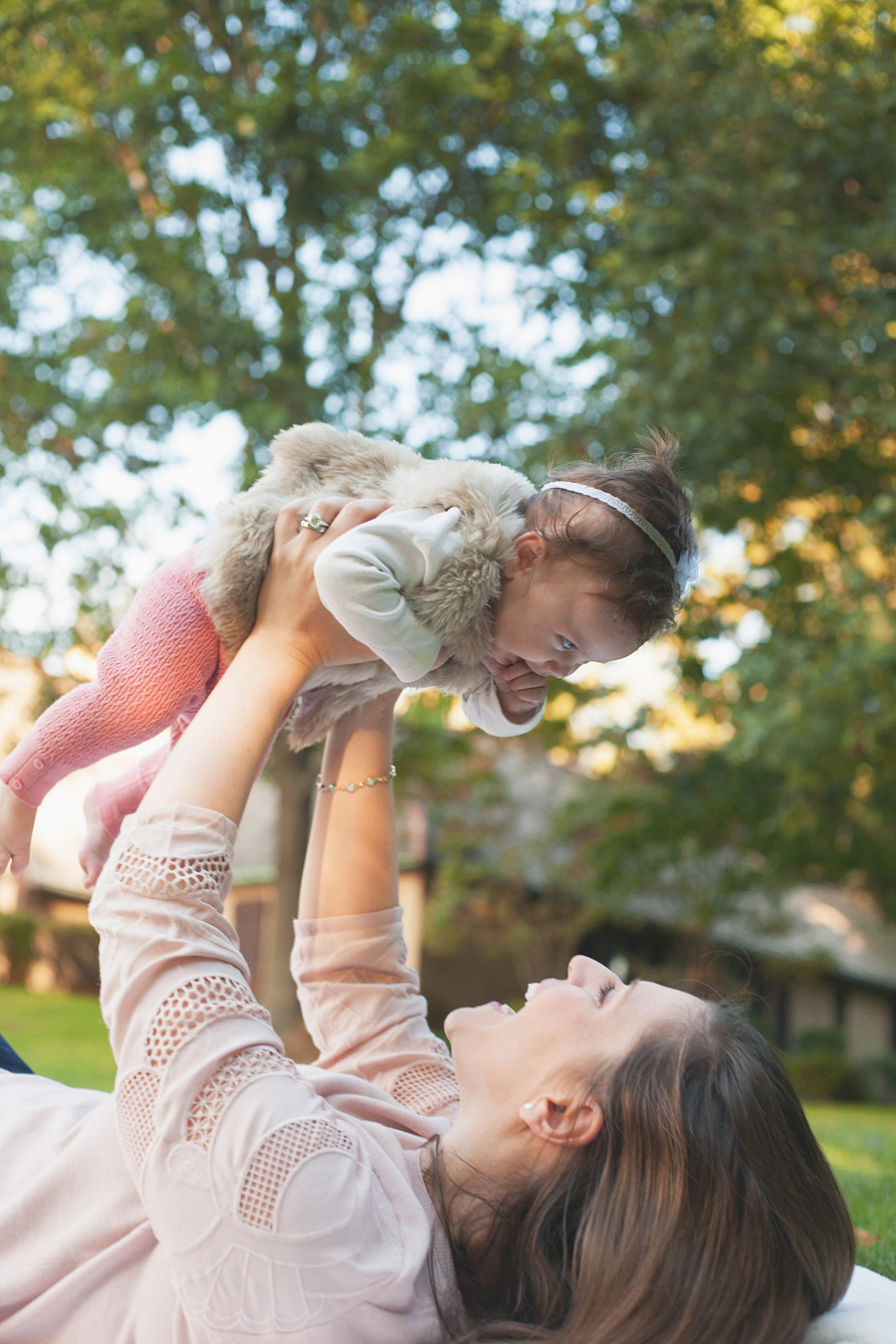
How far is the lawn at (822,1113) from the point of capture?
3.16 meters

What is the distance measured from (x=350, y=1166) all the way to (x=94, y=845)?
94 centimetres

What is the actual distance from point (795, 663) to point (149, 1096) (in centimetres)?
773

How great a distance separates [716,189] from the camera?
27.0ft

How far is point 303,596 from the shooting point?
1.91 meters

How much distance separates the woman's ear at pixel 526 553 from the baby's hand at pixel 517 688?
7.9 inches

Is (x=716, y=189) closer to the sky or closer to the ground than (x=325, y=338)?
closer to the sky

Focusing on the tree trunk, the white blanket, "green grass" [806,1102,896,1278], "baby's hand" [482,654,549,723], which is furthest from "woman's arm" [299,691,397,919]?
the tree trunk

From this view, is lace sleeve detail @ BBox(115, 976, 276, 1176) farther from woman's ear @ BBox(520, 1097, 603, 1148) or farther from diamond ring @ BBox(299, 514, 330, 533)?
diamond ring @ BBox(299, 514, 330, 533)

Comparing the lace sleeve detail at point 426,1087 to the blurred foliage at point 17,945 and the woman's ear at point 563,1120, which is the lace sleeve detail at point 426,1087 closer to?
the woman's ear at point 563,1120

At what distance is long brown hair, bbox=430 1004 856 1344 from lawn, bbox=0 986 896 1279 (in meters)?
1.10

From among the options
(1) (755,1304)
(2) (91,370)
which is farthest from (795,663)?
(1) (755,1304)

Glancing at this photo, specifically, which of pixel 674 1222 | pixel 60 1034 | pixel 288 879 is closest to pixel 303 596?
pixel 674 1222

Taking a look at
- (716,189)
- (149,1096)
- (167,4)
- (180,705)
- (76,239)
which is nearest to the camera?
(149,1096)

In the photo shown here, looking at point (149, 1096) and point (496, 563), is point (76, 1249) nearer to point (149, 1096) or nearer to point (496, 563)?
point (149, 1096)
